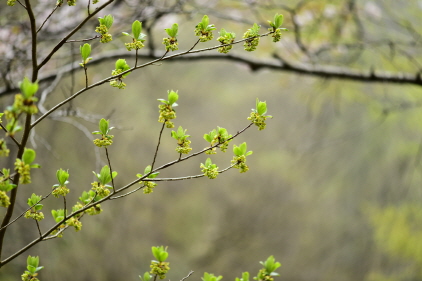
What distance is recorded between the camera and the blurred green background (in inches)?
171

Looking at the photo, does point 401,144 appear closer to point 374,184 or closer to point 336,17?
point 374,184

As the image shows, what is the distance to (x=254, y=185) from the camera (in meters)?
5.71

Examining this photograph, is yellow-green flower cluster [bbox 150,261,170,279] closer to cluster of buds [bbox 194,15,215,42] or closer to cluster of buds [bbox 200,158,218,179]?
cluster of buds [bbox 200,158,218,179]

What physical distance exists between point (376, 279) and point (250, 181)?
7.06ft

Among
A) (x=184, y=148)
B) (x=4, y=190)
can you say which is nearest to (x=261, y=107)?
(x=184, y=148)

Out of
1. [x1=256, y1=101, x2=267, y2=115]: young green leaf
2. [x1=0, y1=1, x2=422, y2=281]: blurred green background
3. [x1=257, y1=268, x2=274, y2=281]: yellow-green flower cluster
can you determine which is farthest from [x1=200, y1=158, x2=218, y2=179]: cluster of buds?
[x1=0, y1=1, x2=422, y2=281]: blurred green background

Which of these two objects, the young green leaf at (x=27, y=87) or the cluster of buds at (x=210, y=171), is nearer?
the young green leaf at (x=27, y=87)

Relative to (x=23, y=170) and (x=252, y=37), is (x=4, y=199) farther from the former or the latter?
(x=252, y=37)

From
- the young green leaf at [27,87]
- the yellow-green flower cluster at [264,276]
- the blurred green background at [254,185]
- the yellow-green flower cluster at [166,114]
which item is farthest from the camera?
the blurred green background at [254,185]

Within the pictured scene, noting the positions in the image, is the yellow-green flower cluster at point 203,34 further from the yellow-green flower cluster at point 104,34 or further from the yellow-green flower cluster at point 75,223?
the yellow-green flower cluster at point 75,223

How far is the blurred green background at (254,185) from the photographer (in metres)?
4.33

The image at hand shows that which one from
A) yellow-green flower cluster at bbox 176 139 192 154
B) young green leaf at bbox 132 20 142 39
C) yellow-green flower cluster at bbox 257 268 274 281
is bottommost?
yellow-green flower cluster at bbox 257 268 274 281

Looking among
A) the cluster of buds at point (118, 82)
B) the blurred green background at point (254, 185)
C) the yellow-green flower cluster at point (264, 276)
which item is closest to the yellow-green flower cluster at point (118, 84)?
the cluster of buds at point (118, 82)

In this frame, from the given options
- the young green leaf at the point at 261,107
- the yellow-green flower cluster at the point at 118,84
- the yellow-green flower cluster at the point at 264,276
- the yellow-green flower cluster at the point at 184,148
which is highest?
the yellow-green flower cluster at the point at 118,84
